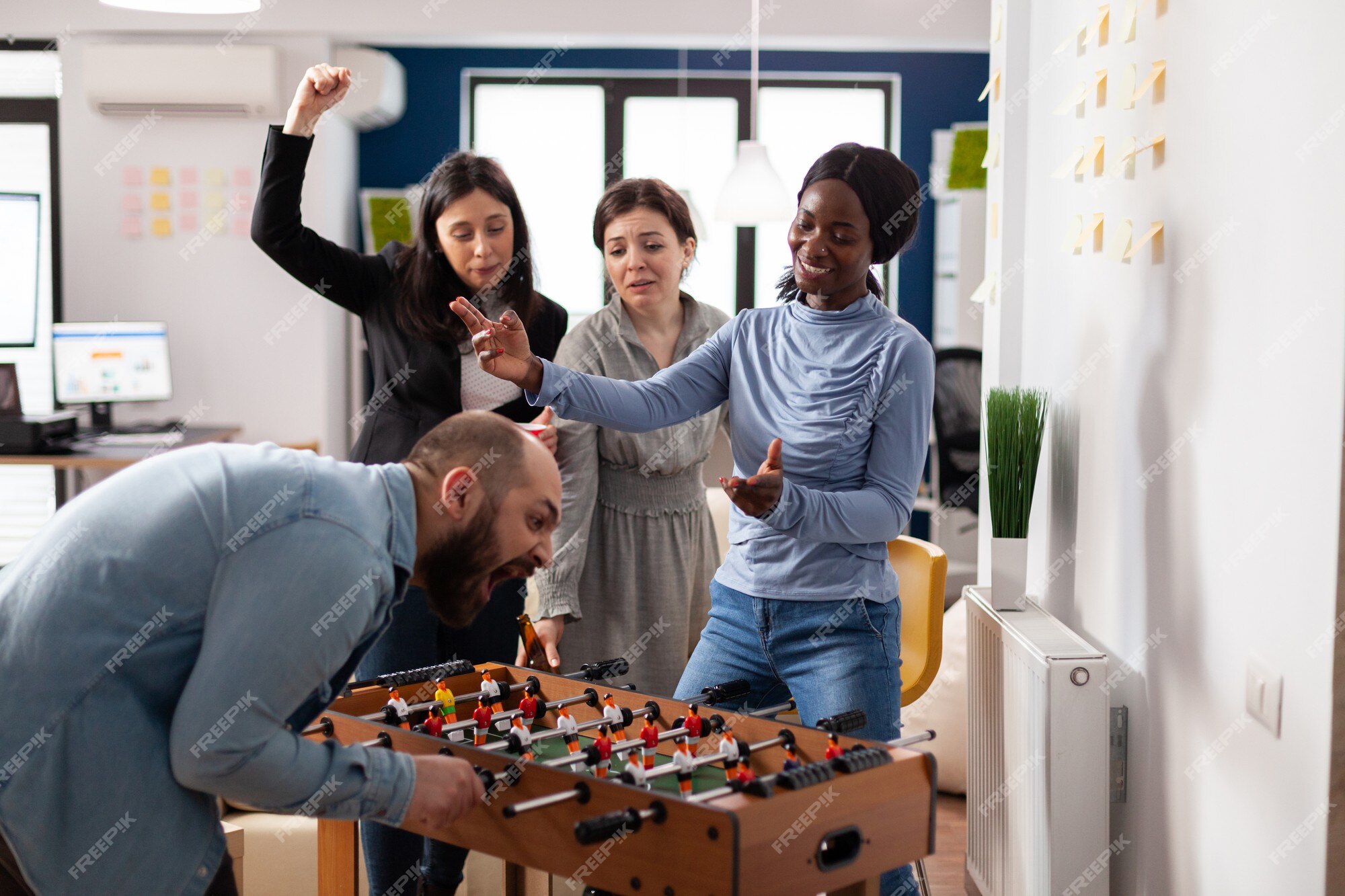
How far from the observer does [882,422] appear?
205cm

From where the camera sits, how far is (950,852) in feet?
10.5

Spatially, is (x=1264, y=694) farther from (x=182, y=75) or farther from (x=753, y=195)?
(x=182, y=75)

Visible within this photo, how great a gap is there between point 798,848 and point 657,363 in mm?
1261

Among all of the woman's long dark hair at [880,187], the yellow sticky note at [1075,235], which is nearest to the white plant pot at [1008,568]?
the yellow sticky note at [1075,235]

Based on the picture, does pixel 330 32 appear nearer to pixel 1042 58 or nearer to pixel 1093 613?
pixel 1042 58

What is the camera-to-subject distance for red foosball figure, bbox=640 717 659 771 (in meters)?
1.77

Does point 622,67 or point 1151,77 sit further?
point 622,67

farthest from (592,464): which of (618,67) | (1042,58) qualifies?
(618,67)

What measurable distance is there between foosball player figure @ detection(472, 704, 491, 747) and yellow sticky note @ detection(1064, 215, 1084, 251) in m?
1.51

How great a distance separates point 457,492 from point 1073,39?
1.79 meters

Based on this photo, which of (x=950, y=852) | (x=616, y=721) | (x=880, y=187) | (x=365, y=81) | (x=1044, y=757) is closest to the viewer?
(x=616, y=721)

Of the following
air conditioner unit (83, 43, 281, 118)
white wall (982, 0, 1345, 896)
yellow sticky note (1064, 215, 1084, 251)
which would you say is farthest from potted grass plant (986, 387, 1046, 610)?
air conditioner unit (83, 43, 281, 118)

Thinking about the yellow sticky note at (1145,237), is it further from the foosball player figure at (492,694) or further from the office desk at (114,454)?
the office desk at (114,454)

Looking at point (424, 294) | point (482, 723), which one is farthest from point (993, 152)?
point (482, 723)
